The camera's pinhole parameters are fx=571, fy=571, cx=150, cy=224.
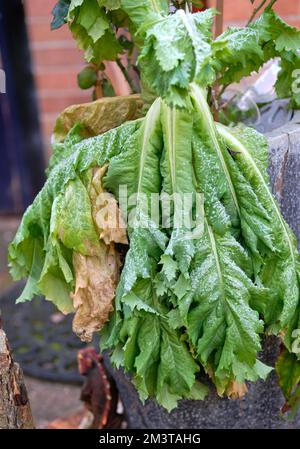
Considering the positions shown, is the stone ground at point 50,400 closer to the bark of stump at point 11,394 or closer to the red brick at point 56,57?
the bark of stump at point 11,394

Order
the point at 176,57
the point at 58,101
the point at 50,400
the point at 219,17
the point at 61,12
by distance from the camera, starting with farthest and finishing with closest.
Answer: the point at 58,101, the point at 50,400, the point at 219,17, the point at 61,12, the point at 176,57

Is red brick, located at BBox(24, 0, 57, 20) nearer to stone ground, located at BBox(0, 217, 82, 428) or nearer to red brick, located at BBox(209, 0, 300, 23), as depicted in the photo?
red brick, located at BBox(209, 0, 300, 23)

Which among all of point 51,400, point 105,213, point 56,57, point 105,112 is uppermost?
point 56,57

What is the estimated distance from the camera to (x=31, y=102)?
2.22 meters

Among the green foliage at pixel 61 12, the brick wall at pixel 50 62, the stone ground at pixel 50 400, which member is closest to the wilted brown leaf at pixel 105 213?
the green foliage at pixel 61 12

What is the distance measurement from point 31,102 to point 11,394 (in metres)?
1.61

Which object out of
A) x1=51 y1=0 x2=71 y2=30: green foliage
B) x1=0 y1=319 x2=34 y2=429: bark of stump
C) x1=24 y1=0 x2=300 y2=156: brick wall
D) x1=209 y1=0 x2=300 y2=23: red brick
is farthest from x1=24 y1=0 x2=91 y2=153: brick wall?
x1=0 y1=319 x2=34 y2=429: bark of stump

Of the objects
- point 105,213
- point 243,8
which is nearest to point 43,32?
point 243,8

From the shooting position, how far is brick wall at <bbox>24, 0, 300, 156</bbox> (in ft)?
6.82

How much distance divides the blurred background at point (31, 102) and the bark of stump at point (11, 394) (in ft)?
2.59

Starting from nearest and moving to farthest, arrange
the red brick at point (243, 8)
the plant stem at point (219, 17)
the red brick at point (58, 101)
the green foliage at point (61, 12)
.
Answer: the green foliage at point (61, 12)
the plant stem at point (219, 17)
the red brick at point (243, 8)
the red brick at point (58, 101)

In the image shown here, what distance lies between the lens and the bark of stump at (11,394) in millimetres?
784

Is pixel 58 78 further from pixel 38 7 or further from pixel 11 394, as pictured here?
pixel 11 394

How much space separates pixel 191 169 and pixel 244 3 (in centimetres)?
118
